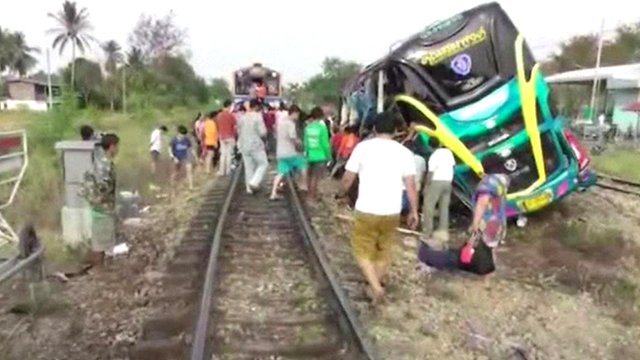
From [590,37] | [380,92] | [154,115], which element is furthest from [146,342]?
[590,37]

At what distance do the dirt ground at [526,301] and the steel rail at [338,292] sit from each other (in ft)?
0.70

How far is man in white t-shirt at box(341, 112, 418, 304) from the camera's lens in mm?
6777

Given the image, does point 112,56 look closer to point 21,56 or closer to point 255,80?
point 21,56

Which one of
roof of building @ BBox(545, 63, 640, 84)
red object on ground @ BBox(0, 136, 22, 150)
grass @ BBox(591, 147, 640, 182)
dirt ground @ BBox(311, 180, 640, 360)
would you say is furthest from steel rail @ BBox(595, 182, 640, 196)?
roof of building @ BBox(545, 63, 640, 84)

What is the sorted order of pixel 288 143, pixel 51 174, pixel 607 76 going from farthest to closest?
pixel 607 76, pixel 51 174, pixel 288 143

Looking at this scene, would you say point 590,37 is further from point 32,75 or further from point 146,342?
point 32,75

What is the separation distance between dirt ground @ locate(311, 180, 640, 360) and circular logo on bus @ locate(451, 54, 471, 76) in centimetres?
234

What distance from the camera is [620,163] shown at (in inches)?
1007

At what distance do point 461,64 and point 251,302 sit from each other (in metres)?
5.35

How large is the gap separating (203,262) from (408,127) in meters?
3.64

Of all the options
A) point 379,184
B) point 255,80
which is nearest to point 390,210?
point 379,184

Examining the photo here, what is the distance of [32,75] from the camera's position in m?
126

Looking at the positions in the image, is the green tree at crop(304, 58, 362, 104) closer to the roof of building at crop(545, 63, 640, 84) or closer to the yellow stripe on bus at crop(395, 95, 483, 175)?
the roof of building at crop(545, 63, 640, 84)

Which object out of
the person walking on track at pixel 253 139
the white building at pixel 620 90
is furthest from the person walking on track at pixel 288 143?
the white building at pixel 620 90
